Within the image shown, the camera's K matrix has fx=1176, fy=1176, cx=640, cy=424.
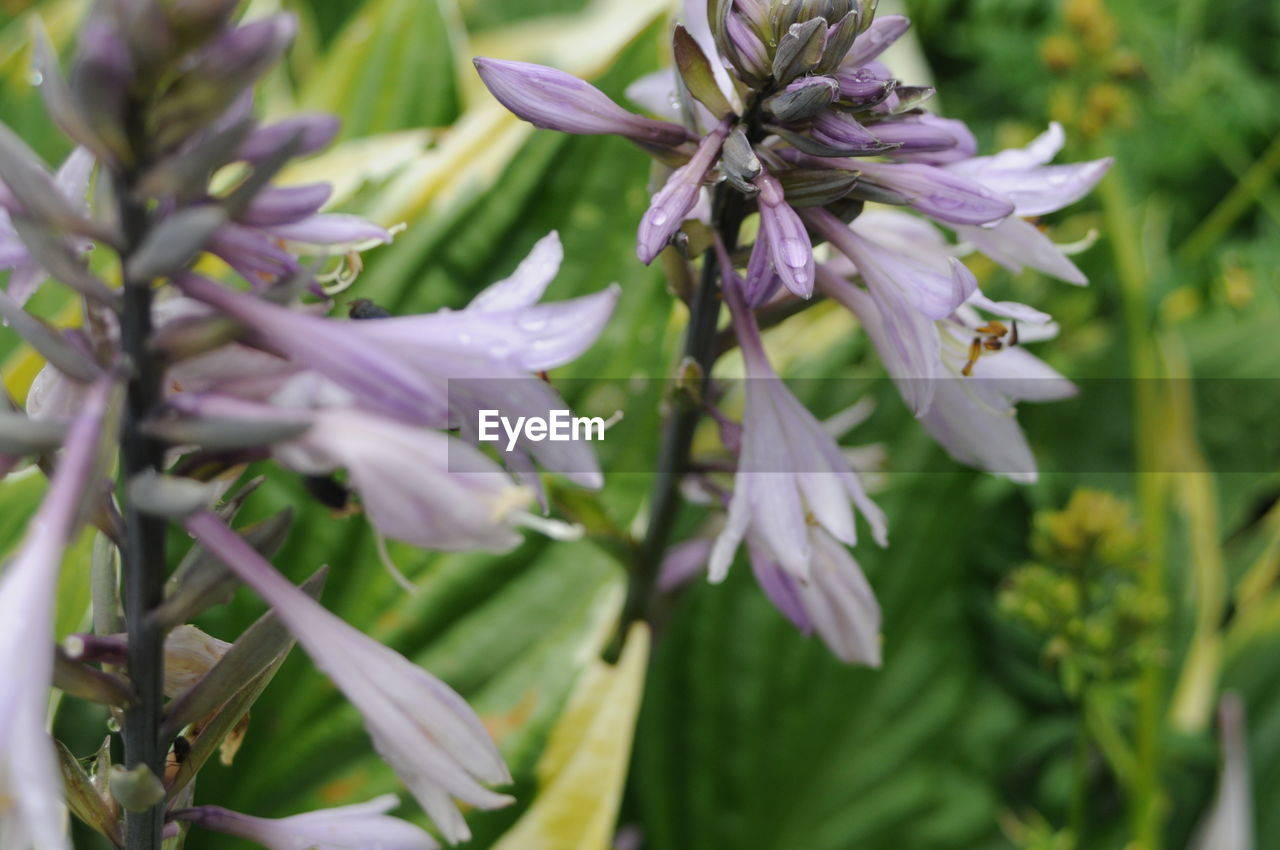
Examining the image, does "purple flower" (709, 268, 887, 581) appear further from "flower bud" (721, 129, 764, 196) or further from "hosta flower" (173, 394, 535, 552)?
"hosta flower" (173, 394, 535, 552)

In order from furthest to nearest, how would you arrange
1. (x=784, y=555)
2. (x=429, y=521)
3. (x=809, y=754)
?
(x=809, y=754) → (x=784, y=555) → (x=429, y=521)

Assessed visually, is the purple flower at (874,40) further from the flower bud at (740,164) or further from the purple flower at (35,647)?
the purple flower at (35,647)

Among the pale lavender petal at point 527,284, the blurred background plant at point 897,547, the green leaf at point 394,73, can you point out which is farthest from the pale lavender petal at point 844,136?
the green leaf at point 394,73

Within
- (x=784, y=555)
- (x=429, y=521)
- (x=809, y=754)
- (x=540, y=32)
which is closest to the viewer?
(x=429, y=521)

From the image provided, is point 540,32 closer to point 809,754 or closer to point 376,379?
point 809,754

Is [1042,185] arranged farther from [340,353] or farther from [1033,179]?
[340,353]

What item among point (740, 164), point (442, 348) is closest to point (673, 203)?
point (740, 164)

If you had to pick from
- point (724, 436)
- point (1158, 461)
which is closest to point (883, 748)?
point (1158, 461)
